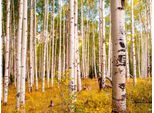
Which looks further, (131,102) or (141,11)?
(141,11)

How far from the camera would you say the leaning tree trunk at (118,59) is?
5.46 m

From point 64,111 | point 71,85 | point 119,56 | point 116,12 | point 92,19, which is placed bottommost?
point 64,111

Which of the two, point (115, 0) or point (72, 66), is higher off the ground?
point (115, 0)

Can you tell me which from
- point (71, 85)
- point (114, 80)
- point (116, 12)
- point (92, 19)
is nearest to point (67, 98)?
point (71, 85)

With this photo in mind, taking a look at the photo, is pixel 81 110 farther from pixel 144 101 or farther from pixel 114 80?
pixel 114 80

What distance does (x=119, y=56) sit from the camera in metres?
5.55

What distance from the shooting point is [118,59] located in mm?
5555

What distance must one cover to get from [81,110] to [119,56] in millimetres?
2276

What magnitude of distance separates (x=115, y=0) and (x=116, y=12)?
0.70 ft

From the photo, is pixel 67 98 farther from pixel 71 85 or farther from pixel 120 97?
pixel 120 97

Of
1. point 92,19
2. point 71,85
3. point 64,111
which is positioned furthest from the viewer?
point 92,19

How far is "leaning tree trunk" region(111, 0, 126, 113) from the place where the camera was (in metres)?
5.46

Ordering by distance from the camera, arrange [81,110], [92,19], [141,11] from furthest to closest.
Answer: [92,19] → [141,11] → [81,110]

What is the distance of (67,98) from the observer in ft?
25.0
